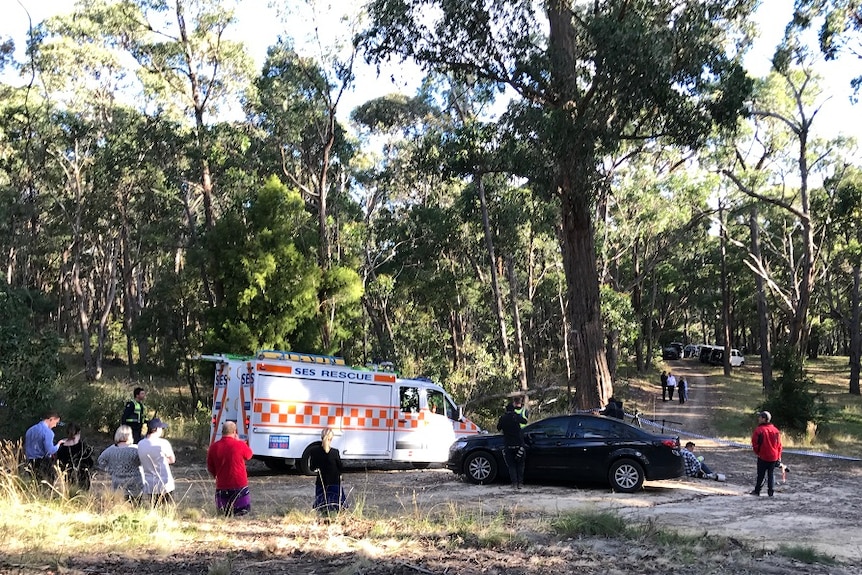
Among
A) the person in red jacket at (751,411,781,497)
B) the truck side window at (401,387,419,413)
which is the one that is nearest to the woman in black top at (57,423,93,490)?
the truck side window at (401,387,419,413)

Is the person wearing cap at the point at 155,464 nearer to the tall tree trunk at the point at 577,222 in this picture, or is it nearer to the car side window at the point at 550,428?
the car side window at the point at 550,428

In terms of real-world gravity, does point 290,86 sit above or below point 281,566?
above

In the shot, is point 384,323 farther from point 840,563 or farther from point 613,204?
point 840,563

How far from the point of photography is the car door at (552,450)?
1301 centimetres

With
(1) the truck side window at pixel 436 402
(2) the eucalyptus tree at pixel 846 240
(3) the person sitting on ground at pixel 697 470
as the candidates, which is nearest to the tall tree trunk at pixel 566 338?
(2) the eucalyptus tree at pixel 846 240

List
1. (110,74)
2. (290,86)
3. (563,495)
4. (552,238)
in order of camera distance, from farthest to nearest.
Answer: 1. (552,238)
2. (110,74)
3. (290,86)
4. (563,495)

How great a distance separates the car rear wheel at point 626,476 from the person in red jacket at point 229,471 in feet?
22.4

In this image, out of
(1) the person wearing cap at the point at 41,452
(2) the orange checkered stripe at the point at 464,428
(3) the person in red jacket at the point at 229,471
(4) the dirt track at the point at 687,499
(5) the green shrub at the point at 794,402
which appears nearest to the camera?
(3) the person in red jacket at the point at 229,471

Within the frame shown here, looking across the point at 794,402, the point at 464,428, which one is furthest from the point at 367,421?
the point at 794,402

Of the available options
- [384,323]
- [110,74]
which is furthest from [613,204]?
[110,74]

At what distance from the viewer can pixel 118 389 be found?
21203 millimetres

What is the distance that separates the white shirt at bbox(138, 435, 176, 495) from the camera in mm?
8617

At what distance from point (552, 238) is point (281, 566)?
31.1m

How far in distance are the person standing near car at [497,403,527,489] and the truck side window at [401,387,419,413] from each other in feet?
12.2
